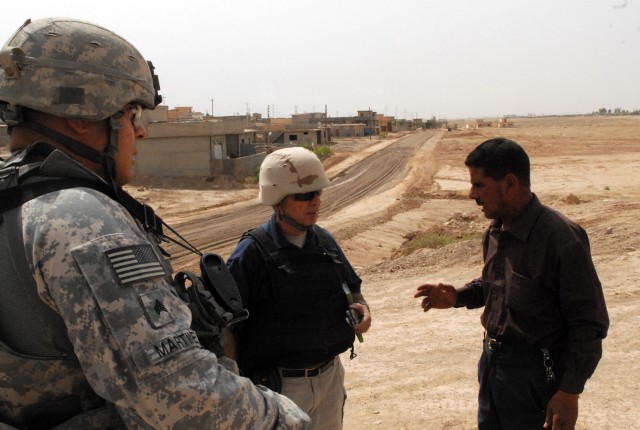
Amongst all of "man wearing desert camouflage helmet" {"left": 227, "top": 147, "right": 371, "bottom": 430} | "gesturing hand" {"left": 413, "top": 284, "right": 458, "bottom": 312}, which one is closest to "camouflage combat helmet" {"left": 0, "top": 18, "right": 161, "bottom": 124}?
"man wearing desert camouflage helmet" {"left": 227, "top": 147, "right": 371, "bottom": 430}

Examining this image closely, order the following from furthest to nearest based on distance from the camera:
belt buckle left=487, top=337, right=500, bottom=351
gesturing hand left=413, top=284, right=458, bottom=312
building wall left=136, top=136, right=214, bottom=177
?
1. building wall left=136, top=136, right=214, bottom=177
2. gesturing hand left=413, top=284, right=458, bottom=312
3. belt buckle left=487, top=337, right=500, bottom=351

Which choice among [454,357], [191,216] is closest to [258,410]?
[454,357]

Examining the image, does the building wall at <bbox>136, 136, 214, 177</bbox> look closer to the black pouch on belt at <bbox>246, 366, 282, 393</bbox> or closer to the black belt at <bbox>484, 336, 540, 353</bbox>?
the black pouch on belt at <bbox>246, 366, 282, 393</bbox>

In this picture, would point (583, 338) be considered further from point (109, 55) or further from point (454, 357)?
point (454, 357)

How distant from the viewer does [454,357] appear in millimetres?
5723

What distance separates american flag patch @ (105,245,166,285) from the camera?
4.24 ft

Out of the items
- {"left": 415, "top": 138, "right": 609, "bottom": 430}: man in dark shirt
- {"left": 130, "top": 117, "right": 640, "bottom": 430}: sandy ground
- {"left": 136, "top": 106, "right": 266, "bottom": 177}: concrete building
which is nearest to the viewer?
{"left": 415, "top": 138, "right": 609, "bottom": 430}: man in dark shirt

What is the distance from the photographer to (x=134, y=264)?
52.1 inches

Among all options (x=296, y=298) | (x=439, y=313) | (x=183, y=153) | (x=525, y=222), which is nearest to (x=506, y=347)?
(x=525, y=222)

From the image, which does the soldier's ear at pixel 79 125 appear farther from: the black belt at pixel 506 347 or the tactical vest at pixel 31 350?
the black belt at pixel 506 347

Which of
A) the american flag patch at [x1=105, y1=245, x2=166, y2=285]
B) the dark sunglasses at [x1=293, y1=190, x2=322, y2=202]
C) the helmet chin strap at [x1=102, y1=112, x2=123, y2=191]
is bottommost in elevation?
the dark sunglasses at [x1=293, y1=190, x2=322, y2=202]

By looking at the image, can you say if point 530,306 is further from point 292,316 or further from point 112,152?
point 112,152

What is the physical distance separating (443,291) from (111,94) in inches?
84.1

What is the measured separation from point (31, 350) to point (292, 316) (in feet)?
4.85
